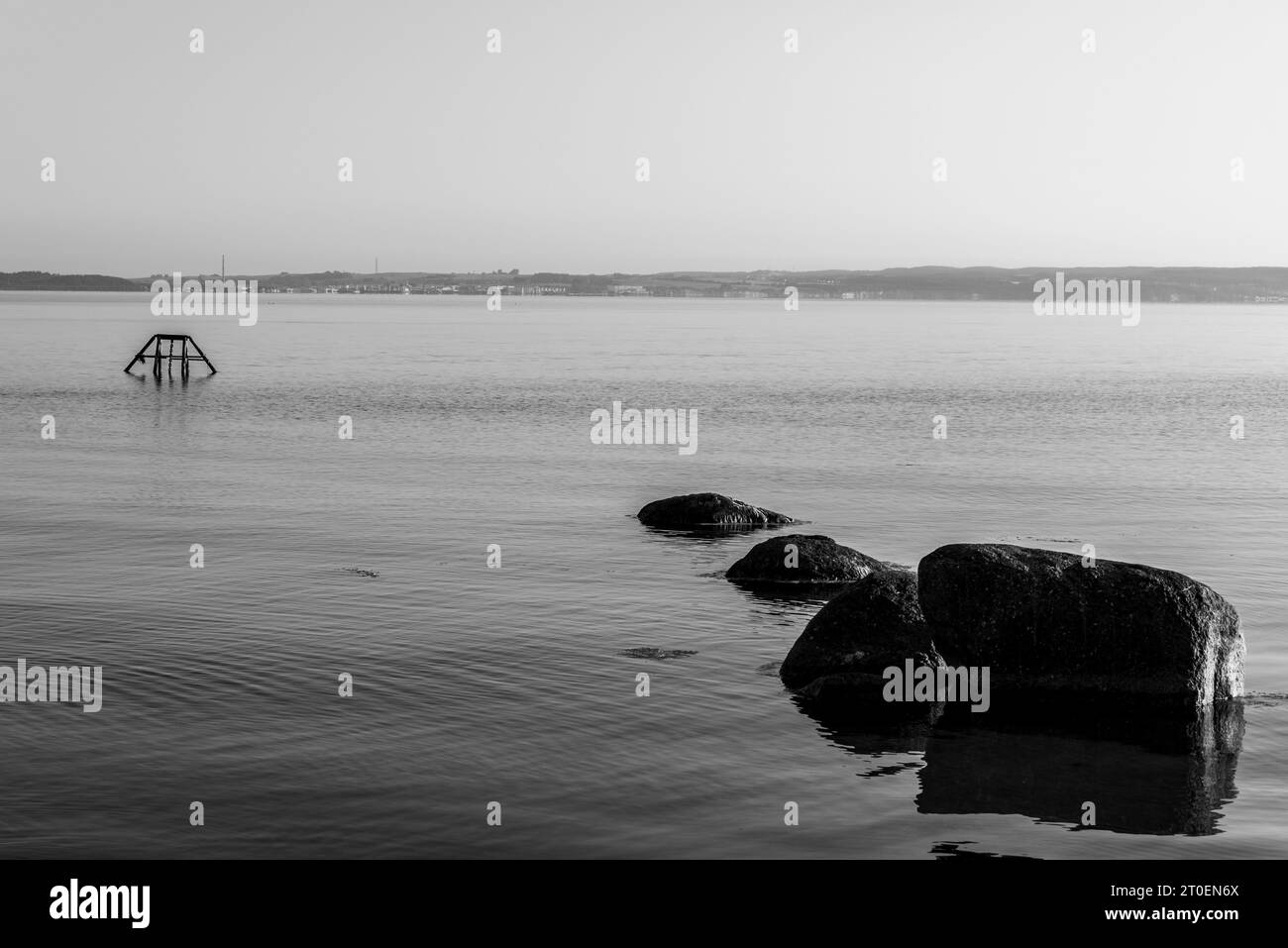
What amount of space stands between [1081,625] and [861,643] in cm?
316

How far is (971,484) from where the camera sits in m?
47.3

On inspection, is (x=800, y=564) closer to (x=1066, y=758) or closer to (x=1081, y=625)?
(x=1081, y=625)

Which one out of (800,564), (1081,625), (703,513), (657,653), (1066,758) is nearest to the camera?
(1066,758)

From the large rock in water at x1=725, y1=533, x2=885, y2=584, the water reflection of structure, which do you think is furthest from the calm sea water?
the large rock in water at x1=725, y1=533, x2=885, y2=584

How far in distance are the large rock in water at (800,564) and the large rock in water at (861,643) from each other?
6.73 meters

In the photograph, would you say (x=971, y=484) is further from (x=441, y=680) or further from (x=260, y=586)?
(x=441, y=680)

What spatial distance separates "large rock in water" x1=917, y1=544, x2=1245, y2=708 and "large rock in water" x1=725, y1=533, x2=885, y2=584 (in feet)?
25.4

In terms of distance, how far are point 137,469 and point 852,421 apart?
124 feet

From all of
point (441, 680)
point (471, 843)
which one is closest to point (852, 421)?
point (441, 680)

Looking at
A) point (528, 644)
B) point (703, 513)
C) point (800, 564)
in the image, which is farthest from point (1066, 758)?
point (703, 513)

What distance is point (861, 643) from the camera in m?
21.1

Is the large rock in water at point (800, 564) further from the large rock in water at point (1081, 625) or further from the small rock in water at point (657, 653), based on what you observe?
the large rock in water at point (1081, 625)
